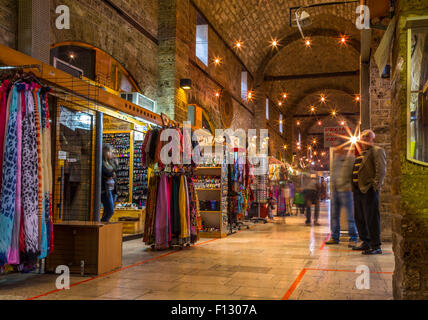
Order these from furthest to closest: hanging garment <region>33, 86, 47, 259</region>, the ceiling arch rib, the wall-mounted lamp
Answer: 1. the ceiling arch rib
2. the wall-mounted lamp
3. hanging garment <region>33, 86, 47, 259</region>

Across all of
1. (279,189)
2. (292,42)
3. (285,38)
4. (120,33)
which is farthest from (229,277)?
(292,42)

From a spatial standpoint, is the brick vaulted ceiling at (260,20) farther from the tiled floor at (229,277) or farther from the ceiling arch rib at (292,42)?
the tiled floor at (229,277)

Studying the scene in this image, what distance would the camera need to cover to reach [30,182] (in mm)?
3586

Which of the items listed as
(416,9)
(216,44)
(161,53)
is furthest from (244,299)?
(216,44)

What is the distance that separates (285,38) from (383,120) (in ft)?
37.4

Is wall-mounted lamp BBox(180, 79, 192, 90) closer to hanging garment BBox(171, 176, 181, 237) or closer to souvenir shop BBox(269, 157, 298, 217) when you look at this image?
hanging garment BBox(171, 176, 181, 237)

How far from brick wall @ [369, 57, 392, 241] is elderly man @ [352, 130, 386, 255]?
125 centimetres

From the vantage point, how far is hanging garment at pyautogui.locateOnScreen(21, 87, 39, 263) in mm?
3527

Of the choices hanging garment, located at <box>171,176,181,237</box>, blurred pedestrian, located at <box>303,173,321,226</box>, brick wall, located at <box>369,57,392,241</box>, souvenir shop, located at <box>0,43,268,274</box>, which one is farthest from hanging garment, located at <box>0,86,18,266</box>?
blurred pedestrian, located at <box>303,173,321,226</box>

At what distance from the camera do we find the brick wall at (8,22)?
4812mm

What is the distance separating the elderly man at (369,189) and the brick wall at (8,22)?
16.0 feet

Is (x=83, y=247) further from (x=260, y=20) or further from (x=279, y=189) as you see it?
(x=260, y=20)

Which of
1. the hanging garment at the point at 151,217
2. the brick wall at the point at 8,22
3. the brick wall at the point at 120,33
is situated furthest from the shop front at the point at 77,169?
the brick wall at the point at 120,33

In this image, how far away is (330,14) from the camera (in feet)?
51.6
